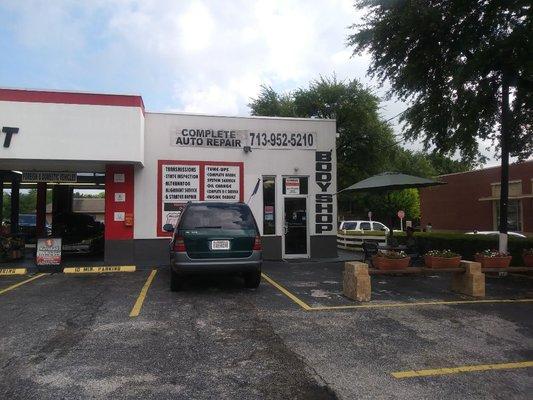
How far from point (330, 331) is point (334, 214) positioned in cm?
882

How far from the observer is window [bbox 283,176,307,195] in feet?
47.6

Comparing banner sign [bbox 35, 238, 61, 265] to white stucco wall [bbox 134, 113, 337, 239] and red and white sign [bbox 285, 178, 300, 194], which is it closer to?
white stucco wall [bbox 134, 113, 337, 239]

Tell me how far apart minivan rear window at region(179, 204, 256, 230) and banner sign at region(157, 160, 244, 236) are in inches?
196

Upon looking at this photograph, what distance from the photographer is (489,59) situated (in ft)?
35.7

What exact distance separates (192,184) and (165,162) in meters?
1.06

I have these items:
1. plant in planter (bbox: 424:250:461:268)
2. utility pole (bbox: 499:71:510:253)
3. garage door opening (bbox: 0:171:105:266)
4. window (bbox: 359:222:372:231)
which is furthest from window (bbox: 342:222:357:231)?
plant in planter (bbox: 424:250:461:268)

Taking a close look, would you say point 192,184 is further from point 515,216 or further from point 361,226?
point 515,216

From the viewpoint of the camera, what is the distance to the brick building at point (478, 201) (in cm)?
2528

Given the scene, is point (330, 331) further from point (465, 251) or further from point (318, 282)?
point (465, 251)

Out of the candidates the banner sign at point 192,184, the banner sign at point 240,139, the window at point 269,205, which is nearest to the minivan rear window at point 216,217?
the banner sign at point 192,184

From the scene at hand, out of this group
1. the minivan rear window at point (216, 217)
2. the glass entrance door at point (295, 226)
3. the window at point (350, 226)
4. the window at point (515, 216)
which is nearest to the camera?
the minivan rear window at point (216, 217)

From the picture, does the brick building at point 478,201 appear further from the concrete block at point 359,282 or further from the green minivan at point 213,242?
the green minivan at point 213,242

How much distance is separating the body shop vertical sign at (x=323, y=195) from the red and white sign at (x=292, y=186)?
2.18 ft

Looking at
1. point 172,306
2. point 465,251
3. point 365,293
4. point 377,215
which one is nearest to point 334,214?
point 465,251
